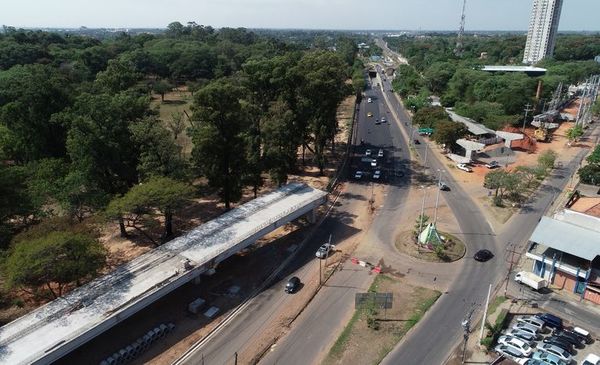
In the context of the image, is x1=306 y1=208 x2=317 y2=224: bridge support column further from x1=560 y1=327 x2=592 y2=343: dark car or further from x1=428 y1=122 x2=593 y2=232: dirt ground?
x1=560 y1=327 x2=592 y2=343: dark car

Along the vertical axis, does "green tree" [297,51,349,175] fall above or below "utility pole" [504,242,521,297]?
above

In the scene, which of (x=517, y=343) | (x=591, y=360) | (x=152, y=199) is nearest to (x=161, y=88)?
(x=152, y=199)

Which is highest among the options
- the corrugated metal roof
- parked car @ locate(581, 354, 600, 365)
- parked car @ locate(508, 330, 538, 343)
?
the corrugated metal roof

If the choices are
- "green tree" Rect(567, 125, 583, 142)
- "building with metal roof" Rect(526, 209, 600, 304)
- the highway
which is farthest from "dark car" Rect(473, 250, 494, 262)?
"green tree" Rect(567, 125, 583, 142)

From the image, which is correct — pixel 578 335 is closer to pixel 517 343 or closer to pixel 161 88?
pixel 517 343

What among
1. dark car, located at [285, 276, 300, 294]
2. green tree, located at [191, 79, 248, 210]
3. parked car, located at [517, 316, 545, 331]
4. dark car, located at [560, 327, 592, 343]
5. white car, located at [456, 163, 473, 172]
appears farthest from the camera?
white car, located at [456, 163, 473, 172]

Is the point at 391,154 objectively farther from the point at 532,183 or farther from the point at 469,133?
the point at 532,183
